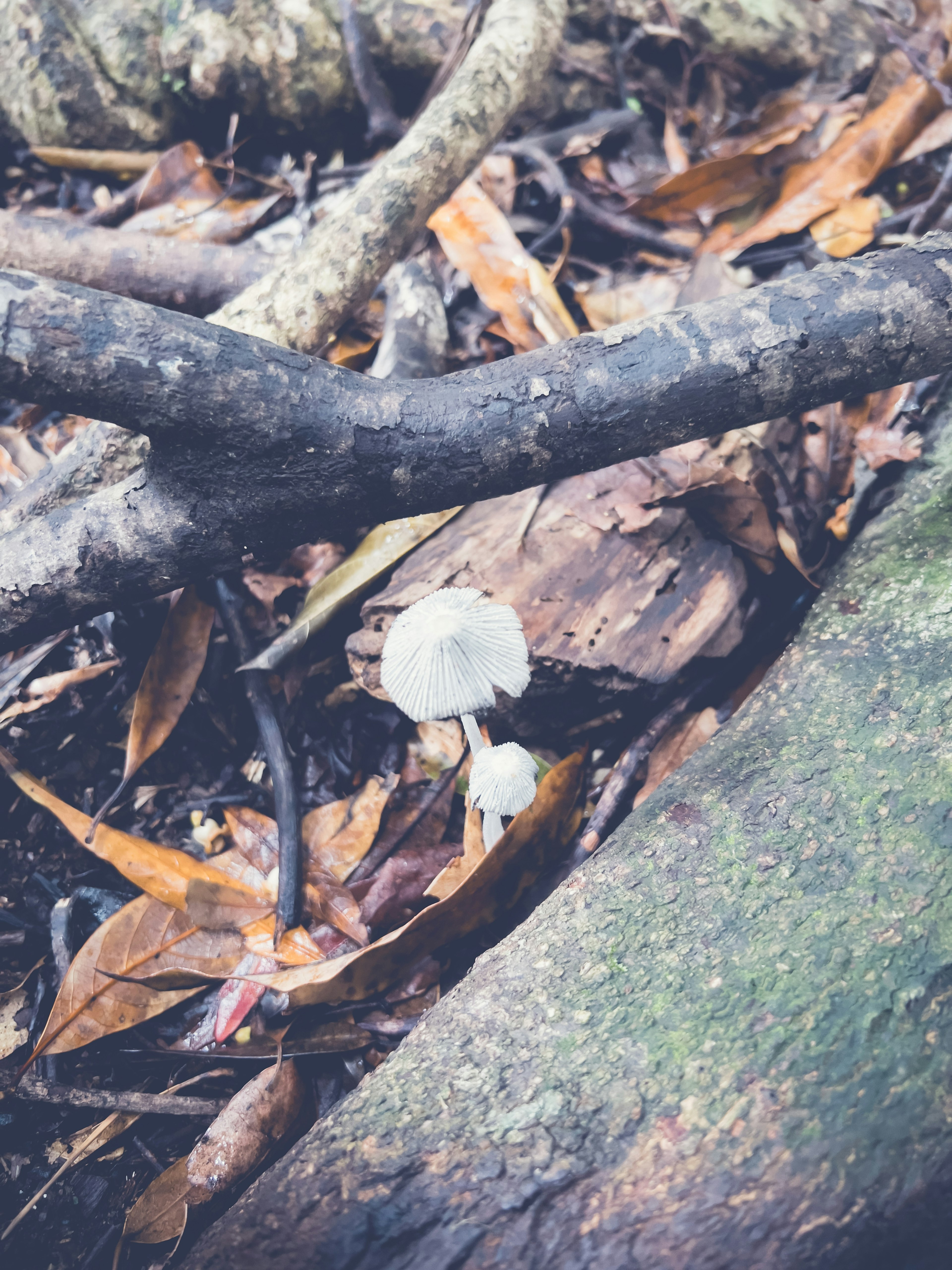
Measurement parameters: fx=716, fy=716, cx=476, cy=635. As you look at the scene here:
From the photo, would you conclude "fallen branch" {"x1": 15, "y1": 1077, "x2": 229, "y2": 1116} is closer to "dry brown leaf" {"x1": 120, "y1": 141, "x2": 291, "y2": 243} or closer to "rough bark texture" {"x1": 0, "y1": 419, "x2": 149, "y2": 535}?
"rough bark texture" {"x1": 0, "y1": 419, "x2": 149, "y2": 535}

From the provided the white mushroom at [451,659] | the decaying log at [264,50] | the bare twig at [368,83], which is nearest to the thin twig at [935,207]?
the decaying log at [264,50]

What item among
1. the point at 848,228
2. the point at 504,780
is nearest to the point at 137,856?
the point at 504,780

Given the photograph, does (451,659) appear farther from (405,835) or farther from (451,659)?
(405,835)

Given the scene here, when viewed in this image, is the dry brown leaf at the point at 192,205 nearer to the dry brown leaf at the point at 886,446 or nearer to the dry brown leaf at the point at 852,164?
the dry brown leaf at the point at 852,164

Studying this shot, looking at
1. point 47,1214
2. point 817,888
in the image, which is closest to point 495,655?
point 817,888

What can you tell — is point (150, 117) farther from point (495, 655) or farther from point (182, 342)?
point (495, 655)

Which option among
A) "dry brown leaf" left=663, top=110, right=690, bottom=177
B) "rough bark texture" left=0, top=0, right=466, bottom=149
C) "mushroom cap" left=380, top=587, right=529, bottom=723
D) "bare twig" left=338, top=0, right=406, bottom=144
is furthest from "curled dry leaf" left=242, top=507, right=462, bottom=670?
"rough bark texture" left=0, top=0, right=466, bottom=149
